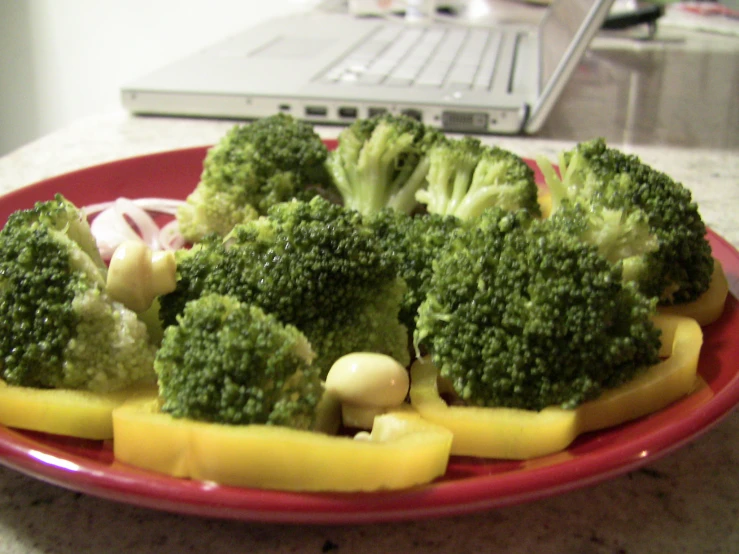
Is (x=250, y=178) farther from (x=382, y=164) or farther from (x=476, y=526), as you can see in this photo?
(x=476, y=526)

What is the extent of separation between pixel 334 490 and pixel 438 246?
37cm

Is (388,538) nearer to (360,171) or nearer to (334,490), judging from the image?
(334,490)

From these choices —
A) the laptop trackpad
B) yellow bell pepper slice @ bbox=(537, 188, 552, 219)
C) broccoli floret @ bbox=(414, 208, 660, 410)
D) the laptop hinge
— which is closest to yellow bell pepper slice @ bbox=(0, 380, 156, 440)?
broccoli floret @ bbox=(414, 208, 660, 410)

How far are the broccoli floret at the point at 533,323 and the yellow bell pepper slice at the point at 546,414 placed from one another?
0.01 metres

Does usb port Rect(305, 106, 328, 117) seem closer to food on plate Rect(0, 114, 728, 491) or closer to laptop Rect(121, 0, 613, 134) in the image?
laptop Rect(121, 0, 613, 134)

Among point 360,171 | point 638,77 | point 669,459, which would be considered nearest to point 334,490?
point 669,459

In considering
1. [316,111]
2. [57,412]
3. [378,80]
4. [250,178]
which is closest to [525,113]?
[378,80]

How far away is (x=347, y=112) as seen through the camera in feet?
5.84

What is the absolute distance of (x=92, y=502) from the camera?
663 millimetres

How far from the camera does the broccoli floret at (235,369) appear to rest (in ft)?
1.93

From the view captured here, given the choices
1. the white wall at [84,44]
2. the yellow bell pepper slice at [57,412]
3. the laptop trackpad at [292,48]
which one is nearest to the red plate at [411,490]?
the yellow bell pepper slice at [57,412]

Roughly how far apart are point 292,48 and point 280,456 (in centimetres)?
200

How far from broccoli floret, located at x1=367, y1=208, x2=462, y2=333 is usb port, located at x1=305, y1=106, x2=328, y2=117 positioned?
0.97 m

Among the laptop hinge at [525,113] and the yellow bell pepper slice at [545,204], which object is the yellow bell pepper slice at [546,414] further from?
the laptop hinge at [525,113]
